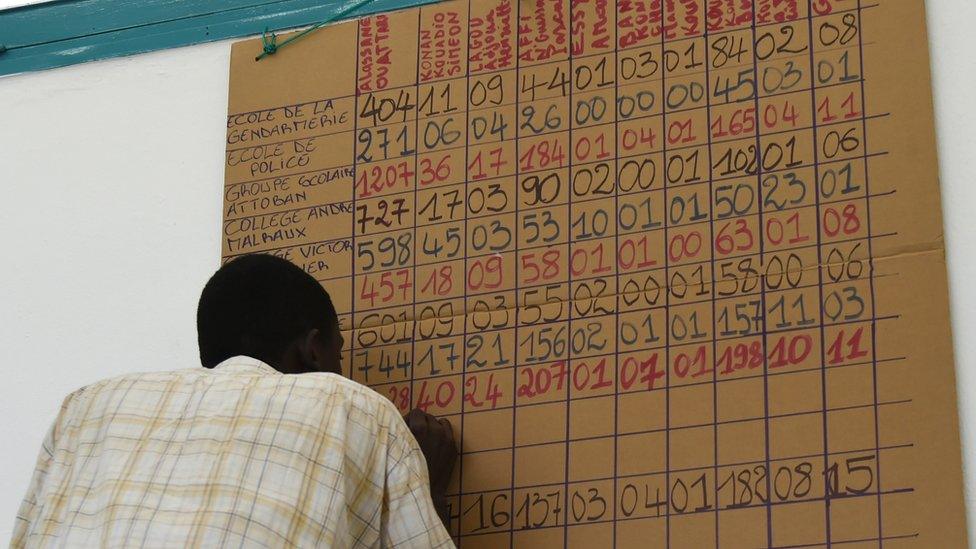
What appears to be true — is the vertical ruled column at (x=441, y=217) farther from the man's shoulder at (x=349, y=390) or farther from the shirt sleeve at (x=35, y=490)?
the shirt sleeve at (x=35, y=490)

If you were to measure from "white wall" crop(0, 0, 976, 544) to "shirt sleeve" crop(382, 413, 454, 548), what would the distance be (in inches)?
27.0

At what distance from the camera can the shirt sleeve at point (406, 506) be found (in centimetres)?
193

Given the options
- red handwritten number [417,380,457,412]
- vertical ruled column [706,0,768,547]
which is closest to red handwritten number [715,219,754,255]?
vertical ruled column [706,0,768,547]

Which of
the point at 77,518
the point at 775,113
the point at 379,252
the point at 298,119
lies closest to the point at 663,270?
the point at 775,113

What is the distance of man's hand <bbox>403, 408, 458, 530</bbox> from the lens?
2.20 metres

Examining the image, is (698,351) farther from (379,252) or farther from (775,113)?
(379,252)

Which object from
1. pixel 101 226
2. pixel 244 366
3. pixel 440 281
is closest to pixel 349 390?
pixel 244 366

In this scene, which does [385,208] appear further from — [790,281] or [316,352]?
A: [790,281]

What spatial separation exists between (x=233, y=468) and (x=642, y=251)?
2.44ft

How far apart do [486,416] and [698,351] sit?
340mm

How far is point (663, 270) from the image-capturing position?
7.34 ft

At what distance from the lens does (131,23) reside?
279 centimetres

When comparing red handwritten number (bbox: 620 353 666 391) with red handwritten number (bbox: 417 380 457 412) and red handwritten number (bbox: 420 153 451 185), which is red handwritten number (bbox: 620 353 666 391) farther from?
red handwritten number (bbox: 420 153 451 185)

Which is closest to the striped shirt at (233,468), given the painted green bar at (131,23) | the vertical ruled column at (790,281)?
the vertical ruled column at (790,281)
